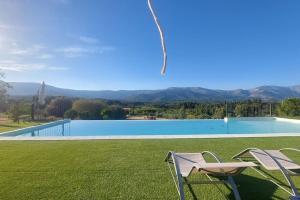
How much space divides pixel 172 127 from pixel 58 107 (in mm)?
8316

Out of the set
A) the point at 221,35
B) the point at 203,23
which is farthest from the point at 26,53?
the point at 221,35

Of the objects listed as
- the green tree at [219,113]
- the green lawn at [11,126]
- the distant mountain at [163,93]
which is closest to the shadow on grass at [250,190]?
the green lawn at [11,126]

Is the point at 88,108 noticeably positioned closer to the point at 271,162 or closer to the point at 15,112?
the point at 15,112

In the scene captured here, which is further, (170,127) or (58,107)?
(58,107)

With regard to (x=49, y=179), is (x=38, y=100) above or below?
above

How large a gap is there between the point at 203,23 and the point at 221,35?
125 inches

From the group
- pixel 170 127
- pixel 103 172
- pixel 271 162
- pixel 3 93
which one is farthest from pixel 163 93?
pixel 271 162

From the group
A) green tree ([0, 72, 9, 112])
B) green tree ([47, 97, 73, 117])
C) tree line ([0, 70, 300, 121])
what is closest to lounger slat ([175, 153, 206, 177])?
tree line ([0, 70, 300, 121])

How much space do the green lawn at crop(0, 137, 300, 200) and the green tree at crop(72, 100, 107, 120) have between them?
39.0ft

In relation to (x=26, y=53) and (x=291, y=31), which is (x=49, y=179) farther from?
(x=291, y=31)

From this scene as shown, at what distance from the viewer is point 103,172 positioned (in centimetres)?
484

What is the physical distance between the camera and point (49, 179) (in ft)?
14.5

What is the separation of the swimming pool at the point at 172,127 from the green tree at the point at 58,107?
2.50m

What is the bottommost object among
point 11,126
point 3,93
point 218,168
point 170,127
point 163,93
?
point 170,127
